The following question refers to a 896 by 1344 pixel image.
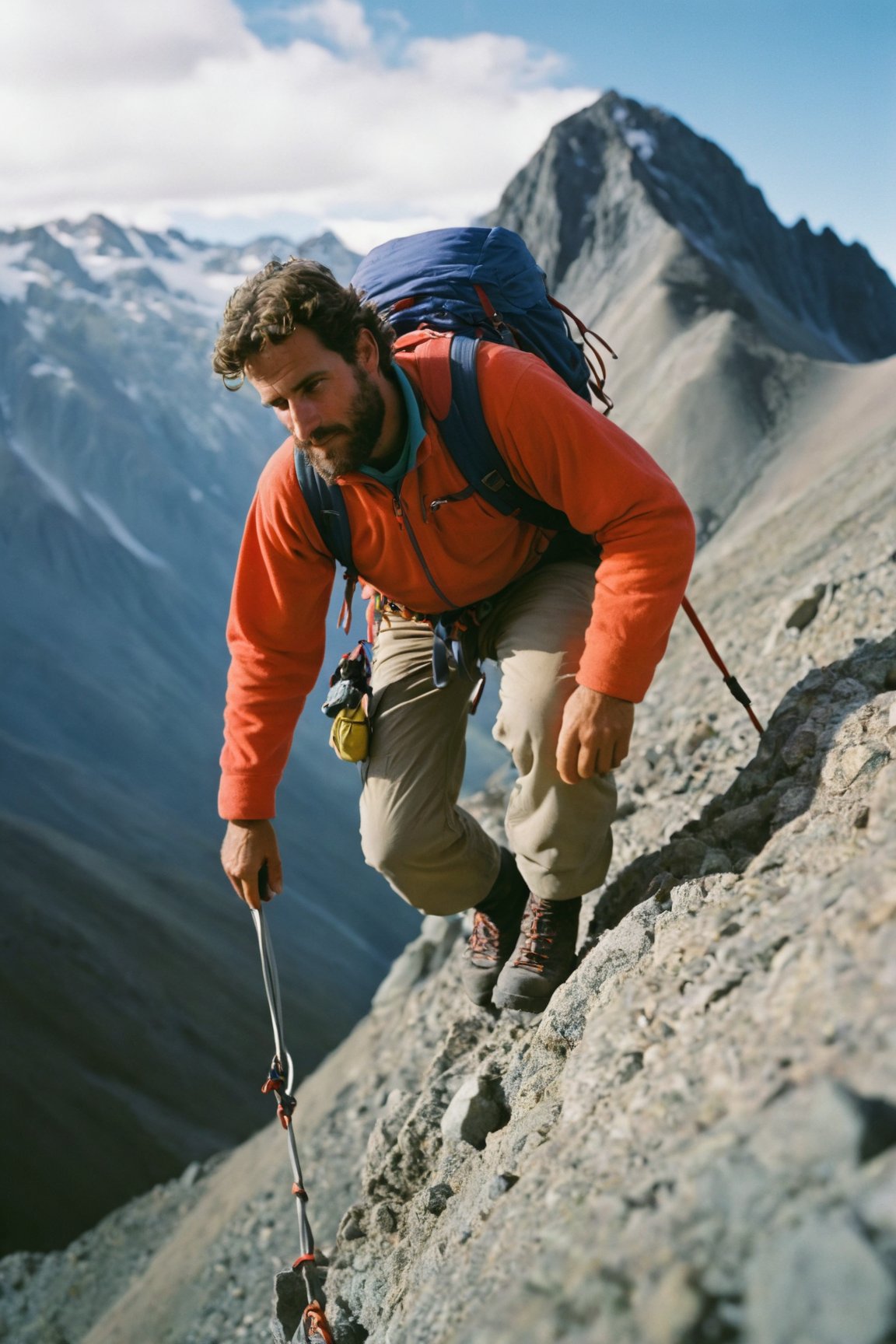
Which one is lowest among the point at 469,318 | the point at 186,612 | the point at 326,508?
the point at 326,508

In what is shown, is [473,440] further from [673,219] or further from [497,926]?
[673,219]

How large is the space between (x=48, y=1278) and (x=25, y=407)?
2885 inches

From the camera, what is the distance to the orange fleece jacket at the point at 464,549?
353cm

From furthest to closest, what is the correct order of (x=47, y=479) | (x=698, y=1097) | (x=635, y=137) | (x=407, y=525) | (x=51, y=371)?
(x=51, y=371) → (x=47, y=479) → (x=635, y=137) → (x=407, y=525) → (x=698, y=1097)

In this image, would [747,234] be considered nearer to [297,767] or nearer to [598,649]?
[297,767]

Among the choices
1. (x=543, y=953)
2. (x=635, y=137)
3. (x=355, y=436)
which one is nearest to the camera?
(x=355, y=436)

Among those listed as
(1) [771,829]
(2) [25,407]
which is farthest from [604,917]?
(2) [25,407]

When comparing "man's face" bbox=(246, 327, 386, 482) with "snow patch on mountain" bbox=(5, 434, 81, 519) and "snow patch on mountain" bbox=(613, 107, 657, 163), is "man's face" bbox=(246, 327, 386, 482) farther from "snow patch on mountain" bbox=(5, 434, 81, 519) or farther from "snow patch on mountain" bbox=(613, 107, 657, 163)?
"snow patch on mountain" bbox=(5, 434, 81, 519)

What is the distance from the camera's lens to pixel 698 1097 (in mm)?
2174

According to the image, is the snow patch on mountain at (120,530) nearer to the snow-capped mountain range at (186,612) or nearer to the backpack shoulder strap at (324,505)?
the snow-capped mountain range at (186,612)

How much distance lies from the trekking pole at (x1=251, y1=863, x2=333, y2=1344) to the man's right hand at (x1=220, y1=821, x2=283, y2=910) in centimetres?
6

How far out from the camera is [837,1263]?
1564 millimetres

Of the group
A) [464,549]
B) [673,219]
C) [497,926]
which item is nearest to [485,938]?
[497,926]

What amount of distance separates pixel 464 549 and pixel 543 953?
1.64 meters
